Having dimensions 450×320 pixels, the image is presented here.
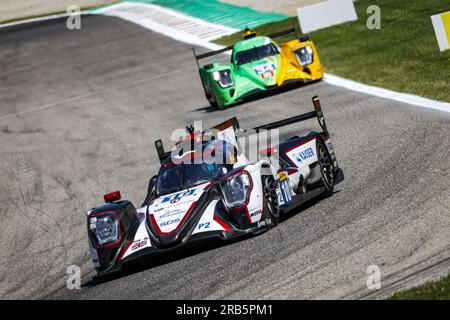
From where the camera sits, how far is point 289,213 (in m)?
11.6

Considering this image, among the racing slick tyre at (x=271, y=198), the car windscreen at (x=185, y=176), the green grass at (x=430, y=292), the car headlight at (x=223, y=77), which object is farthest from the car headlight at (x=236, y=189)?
the car headlight at (x=223, y=77)

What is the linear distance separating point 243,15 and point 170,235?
25.2 metres

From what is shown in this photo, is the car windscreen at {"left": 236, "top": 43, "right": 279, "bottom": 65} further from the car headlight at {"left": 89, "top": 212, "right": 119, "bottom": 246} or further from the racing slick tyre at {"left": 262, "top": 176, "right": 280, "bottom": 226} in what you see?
the car headlight at {"left": 89, "top": 212, "right": 119, "bottom": 246}

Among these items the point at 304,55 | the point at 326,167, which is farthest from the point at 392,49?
the point at 326,167

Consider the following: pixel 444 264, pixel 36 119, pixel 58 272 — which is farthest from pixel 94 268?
pixel 36 119

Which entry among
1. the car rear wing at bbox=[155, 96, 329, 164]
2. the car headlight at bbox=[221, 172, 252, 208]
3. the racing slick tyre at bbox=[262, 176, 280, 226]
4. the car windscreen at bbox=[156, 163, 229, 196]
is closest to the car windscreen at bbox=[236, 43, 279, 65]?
the car rear wing at bbox=[155, 96, 329, 164]

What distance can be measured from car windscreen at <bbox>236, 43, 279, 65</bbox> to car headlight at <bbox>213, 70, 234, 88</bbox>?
416mm

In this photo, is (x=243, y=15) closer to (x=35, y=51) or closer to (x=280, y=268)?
(x=35, y=51)

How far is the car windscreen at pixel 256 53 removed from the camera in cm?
2123

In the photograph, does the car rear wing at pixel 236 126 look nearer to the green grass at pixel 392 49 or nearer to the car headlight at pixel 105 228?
the car headlight at pixel 105 228

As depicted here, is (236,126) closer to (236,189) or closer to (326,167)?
(326,167)

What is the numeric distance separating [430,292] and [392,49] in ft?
56.1

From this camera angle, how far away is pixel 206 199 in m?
10.5

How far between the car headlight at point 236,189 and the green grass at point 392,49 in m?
7.82
